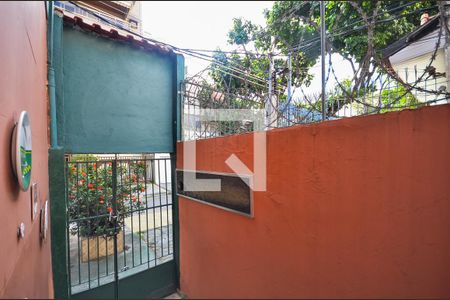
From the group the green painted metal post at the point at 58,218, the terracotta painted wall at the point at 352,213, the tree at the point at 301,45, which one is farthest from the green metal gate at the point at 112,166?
the terracotta painted wall at the point at 352,213

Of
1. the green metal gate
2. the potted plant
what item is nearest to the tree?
the green metal gate

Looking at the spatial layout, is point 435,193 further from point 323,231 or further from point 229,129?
point 229,129

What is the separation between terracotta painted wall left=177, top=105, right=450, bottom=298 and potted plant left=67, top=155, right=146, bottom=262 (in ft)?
6.34

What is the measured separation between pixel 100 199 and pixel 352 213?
3.43m

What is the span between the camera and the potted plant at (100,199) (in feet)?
11.4

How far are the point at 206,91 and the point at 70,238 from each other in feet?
9.61

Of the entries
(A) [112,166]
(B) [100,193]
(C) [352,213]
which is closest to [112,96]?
(A) [112,166]

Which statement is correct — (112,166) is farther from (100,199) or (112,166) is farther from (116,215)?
(116,215)

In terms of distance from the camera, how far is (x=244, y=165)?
2.73 meters

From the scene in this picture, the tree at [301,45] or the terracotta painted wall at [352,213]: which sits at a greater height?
the tree at [301,45]

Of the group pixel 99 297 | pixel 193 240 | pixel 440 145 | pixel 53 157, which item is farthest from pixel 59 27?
pixel 440 145

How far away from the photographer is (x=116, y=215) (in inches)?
150

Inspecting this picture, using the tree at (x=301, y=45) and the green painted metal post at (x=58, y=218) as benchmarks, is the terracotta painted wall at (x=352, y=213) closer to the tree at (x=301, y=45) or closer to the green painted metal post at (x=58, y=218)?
the tree at (x=301, y=45)

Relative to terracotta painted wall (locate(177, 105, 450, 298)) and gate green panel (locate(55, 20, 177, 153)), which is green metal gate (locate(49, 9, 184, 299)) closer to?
gate green panel (locate(55, 20, 177, 153))
